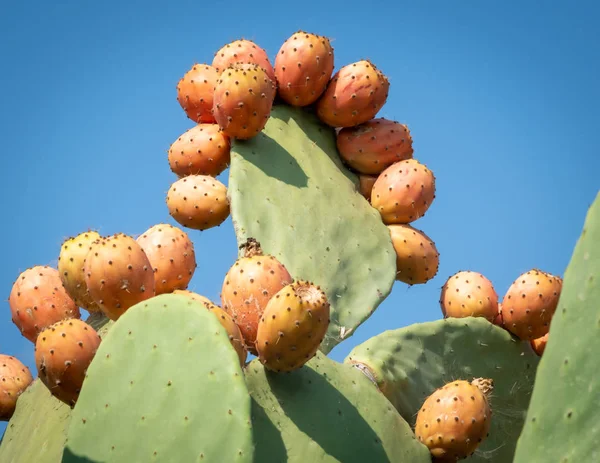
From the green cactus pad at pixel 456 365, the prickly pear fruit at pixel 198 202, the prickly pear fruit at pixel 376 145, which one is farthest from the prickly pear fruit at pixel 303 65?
the green cactus pad at pixel 456 365

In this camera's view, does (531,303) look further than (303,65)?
No

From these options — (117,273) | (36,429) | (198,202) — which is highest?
(198,202)

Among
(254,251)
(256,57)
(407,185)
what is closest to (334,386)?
(254,251)

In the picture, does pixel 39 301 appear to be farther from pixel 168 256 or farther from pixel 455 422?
→ pixel 455 422

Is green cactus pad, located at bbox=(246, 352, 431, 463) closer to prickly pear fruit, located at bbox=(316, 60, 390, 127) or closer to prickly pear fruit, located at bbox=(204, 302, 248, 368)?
prickly pear fruit, located at bbox=(204, 302, 248, 368)

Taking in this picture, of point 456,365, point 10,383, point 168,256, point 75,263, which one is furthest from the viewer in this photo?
point 456,365

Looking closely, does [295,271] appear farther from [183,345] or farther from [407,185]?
[183,345]

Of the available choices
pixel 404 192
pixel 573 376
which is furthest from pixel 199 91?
pixel 573 376
